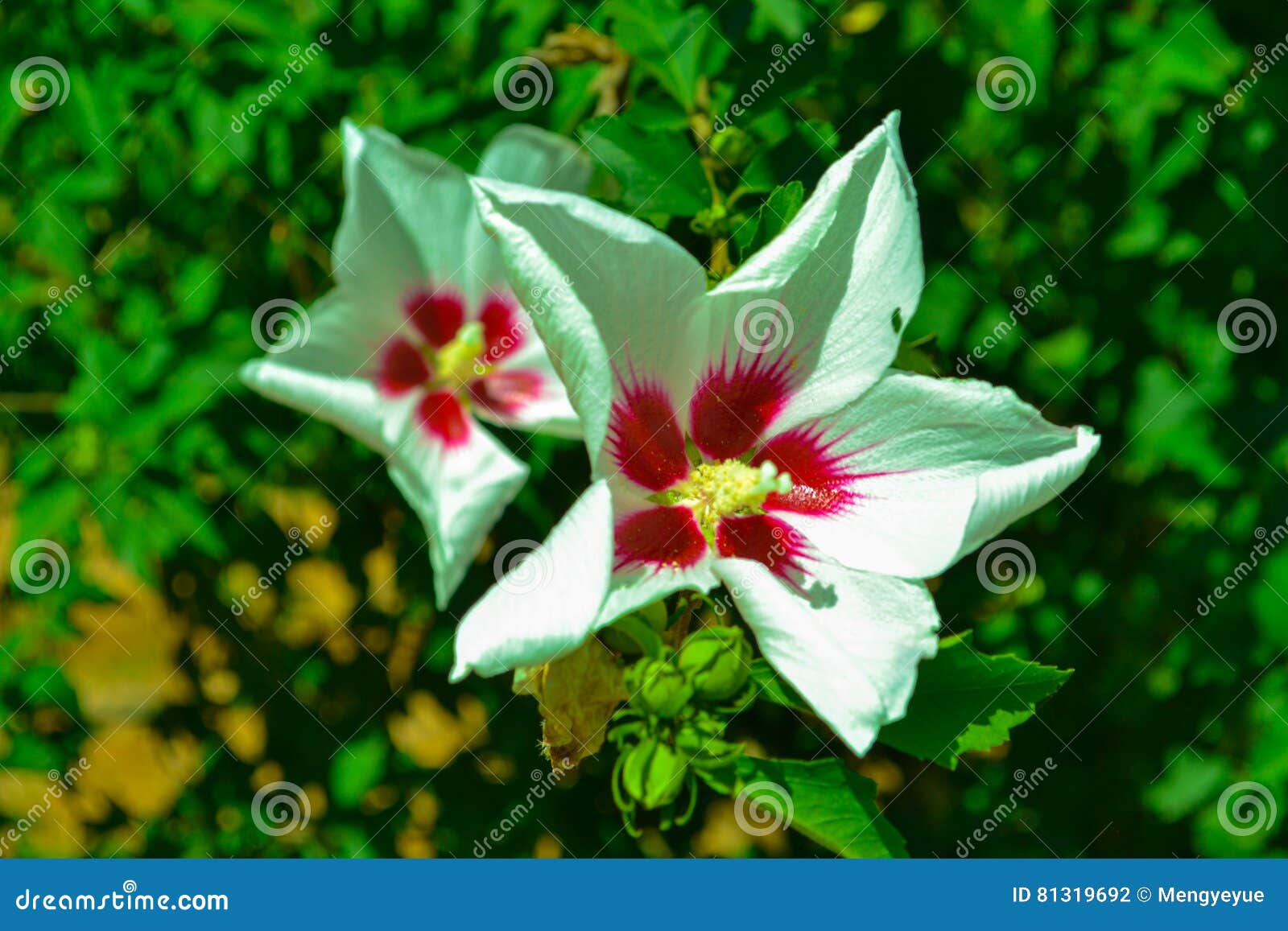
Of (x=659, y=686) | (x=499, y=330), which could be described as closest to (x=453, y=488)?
(x=659, y=686)

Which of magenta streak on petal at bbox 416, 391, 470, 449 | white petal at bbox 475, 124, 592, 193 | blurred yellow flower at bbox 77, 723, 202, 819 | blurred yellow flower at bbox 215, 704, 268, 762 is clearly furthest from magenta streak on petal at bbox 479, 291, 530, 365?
blurred yellow flower at bbox 77, 723, 202, 819

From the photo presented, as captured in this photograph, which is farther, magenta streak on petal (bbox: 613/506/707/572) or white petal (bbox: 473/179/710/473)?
magenta streak on petal (bbox: 613/506/707/572)

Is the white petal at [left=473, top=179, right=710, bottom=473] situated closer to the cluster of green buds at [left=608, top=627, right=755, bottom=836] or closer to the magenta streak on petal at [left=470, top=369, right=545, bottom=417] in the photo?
the cluster of green buds at [left=608, top=627, right=755, bottom=836]

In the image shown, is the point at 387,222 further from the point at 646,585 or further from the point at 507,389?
the point at 646,585

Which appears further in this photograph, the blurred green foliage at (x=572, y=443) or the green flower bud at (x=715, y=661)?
the blurred green foliage at (x=572, y=443)

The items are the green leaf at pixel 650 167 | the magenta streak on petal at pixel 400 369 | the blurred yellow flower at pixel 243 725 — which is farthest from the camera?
the blurred yellow flower at pixel 243 725

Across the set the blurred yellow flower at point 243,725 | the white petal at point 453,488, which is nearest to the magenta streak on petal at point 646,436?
the white petal at point 453,488

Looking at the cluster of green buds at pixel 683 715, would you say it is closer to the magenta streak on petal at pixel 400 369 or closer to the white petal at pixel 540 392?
the white petal at pixel 540 392
